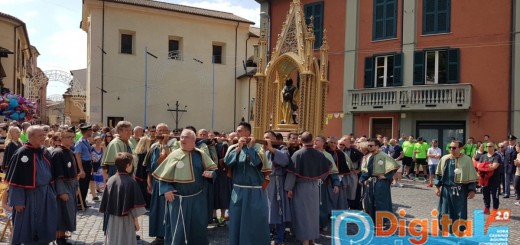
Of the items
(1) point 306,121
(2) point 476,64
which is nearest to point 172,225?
(1) point 306,121

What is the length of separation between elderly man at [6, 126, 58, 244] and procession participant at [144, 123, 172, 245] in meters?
1.57

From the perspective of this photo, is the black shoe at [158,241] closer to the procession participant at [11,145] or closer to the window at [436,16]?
the procession participant at [11,145]

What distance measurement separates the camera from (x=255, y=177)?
A: 6465mm

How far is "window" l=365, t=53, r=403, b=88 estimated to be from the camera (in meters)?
21.8

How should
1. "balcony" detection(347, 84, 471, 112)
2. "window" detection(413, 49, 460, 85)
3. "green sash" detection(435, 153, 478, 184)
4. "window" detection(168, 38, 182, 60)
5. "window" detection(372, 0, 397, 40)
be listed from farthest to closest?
"window" detection(168, 38, 182, 60), "window" detection(372, 0, 397, 40), "window" detection(413, 49, 460, 85), "balcony" detection(347, 84, 471, 112), "green sash" detection(435, 153, 478, 184)

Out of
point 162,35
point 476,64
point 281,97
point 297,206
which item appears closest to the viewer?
point 297,206

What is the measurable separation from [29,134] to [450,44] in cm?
1877

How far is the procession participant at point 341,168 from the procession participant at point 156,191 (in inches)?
134

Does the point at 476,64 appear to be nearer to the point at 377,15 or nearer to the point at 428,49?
the point at 428,49

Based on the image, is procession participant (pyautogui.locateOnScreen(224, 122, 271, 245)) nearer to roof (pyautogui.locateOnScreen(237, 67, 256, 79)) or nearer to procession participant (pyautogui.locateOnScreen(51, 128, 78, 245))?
procession participant (pyautogui.locateOnScreen(51, 128, 78, 245))

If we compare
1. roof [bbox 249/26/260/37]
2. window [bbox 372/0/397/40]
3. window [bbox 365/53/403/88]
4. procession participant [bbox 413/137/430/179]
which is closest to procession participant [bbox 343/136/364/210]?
procession participant [bbox 413/137/430/179]

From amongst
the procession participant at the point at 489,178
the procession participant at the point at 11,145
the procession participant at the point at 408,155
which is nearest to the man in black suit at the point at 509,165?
the procession participant at the point at 489,178

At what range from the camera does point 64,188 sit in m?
6.96

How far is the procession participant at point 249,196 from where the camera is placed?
250 inches
